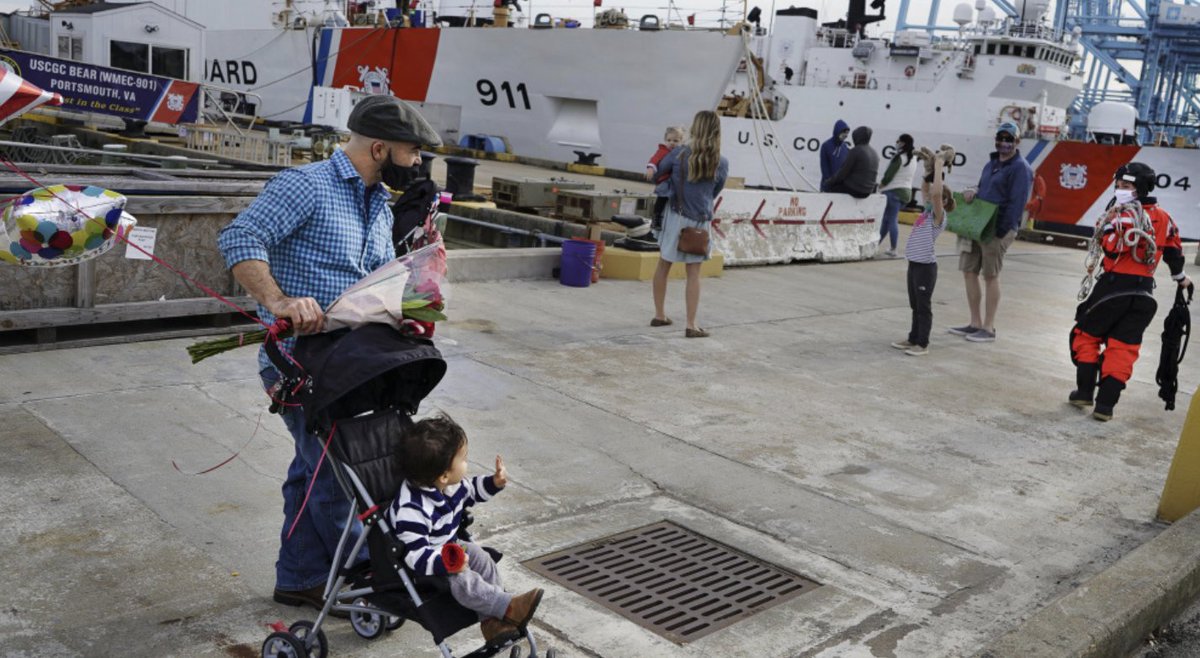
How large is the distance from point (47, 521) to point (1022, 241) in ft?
69.4

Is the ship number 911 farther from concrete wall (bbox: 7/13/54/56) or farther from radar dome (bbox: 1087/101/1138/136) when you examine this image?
radar dome (bbox: 1087/101/1138/136)

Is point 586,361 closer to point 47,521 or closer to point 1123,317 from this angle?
point 1123,317

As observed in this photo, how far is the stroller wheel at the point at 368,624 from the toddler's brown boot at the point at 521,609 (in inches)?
28.1

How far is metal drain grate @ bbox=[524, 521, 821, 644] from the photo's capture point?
4305mm

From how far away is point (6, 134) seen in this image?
73.3 ft

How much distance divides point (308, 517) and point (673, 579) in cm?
158

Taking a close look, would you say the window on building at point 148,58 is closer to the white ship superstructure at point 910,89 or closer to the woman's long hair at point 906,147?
the white ship superstructure at point 910,89

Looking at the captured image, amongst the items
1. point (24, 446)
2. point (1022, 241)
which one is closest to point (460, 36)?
point (1022, 241)

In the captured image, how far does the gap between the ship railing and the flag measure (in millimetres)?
11739

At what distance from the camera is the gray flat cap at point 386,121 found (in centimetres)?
360

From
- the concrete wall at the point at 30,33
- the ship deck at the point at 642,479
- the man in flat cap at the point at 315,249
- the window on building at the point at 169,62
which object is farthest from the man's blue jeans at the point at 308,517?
the concrete wall at the point at 30,33

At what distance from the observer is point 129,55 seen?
1047 inches

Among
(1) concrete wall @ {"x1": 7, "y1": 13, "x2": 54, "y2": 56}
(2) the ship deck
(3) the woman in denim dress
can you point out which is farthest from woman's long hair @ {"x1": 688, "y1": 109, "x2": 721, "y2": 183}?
(1) concrete wall @ {"x1": 7, "y1": 13, "x2": 54, "y2": 56}

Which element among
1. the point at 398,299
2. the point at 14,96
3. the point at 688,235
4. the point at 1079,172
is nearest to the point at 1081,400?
the point at 688,235
